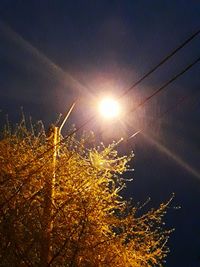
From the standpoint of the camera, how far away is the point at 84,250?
41.0 feet

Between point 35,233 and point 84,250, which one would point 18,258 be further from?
point 84,250

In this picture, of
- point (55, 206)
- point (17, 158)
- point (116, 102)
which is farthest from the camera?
point (17, 158)

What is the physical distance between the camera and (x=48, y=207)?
1245 cm

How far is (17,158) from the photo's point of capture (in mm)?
13266

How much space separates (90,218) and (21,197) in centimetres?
183

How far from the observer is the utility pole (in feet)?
39.1

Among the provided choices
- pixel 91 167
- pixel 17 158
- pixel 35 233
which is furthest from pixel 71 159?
pixel 35 233

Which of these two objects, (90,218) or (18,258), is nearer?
(18,258)

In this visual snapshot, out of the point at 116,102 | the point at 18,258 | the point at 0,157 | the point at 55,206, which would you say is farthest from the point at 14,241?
the point at 116,102

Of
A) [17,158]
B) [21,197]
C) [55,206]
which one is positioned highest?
[17,158]

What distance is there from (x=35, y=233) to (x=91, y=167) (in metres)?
2.42

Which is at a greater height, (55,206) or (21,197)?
(21,197)

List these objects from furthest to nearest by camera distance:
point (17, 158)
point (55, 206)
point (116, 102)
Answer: point (17, 158)
point (55, 206)
point (116, 102)

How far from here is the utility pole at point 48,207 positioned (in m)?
11.9
